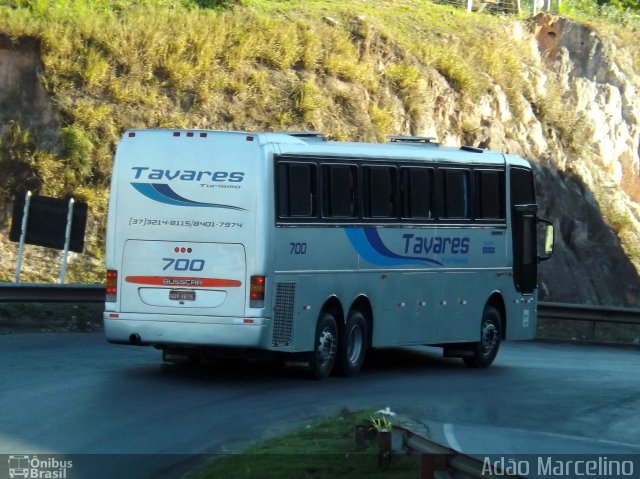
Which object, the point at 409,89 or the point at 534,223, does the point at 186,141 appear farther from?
the point at 409,89

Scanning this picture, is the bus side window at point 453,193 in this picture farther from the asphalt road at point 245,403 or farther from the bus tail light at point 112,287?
the bus tail light at point 112,287

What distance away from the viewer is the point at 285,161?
56.1 ft

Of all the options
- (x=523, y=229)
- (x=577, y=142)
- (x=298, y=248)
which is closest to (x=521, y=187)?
(x=523, y=229)

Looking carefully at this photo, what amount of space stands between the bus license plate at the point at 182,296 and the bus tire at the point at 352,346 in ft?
8.01

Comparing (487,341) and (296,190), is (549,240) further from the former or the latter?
(296,190)

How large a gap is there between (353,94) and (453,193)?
14521mm

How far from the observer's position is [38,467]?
1084cm

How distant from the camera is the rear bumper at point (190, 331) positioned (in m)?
16.4

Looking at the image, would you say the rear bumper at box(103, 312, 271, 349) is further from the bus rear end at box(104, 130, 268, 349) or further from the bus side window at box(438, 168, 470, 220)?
the bus side window at box(438, 168, 470, 220)

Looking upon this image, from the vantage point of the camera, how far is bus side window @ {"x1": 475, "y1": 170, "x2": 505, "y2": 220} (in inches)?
826

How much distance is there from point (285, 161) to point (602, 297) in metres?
20.2

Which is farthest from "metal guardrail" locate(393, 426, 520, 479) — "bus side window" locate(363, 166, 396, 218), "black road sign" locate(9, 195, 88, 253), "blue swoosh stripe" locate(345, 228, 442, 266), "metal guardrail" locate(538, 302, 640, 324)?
"metal guardrail" locate(538, 302, 640, 324)

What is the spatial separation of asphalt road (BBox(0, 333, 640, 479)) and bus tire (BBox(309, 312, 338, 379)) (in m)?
0.18

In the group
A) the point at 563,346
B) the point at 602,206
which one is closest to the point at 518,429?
the point at 563,346
